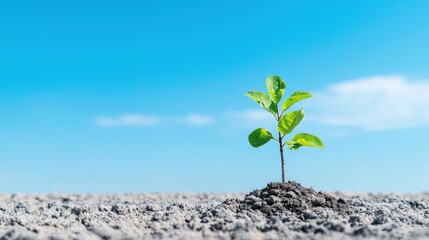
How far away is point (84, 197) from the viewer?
11.7 m

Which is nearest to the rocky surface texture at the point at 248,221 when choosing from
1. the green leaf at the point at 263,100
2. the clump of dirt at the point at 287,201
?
the clump of dirt at the point at 287,201

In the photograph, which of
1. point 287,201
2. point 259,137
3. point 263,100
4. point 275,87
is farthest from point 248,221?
point 275,87

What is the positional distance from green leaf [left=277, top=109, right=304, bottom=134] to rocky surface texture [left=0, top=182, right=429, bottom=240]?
2.13 ft

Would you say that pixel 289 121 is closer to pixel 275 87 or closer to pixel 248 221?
pixel 275 87

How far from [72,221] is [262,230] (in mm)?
1975

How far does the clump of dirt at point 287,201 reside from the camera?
224 inches

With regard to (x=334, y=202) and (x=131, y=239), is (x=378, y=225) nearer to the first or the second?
(x=334, y=202)

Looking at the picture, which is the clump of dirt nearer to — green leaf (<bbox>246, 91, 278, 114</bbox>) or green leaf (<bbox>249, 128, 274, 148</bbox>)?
green leaf (<bbox>249, 128, 274, 148</bbox>)

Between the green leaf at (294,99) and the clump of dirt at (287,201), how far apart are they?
0.86 meters

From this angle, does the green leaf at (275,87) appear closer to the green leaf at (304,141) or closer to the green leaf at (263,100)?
the green leaf at (263,100)

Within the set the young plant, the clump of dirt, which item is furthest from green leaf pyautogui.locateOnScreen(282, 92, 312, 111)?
the clump of dirt

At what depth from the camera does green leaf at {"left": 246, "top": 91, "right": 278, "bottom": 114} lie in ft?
20.1

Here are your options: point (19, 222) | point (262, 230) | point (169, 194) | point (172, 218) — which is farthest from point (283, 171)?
point (169, 194)

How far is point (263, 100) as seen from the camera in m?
6.14
